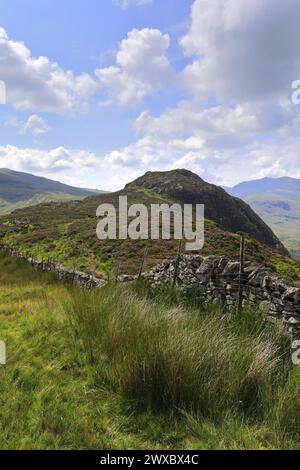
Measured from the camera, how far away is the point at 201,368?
4.44 metres

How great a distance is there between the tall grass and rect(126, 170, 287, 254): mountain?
188ft

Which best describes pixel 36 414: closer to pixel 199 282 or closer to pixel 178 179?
pixel 199 282

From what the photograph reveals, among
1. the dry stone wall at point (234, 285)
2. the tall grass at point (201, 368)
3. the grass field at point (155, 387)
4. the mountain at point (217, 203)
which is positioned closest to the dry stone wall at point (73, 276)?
the dry stone wall at point (234, 285)

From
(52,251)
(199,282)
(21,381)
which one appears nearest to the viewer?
(21,381)

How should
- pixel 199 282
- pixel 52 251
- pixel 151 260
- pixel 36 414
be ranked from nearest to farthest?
pixel 36 414 → pixel 199 282 → pixel 151 260 → pixel 52 251

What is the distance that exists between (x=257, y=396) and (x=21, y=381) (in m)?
3.10

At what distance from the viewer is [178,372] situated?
4.32 meters

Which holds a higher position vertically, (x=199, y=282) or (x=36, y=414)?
(x=199, y=282)

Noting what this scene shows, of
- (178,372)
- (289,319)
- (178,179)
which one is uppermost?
(178,179)

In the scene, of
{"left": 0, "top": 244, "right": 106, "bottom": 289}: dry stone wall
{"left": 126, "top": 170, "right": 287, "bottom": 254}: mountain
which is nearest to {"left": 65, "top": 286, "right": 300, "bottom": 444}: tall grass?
{"left": 0, "top": 244, "right": 106, "bottom": 289}: dry stone wall

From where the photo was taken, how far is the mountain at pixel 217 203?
211 feet

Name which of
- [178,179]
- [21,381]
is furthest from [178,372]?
[178,179]

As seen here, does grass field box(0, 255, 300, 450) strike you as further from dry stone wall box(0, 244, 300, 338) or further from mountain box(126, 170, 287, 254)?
mountain box(126, 170, 287, 254)

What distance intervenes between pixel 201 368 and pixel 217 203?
219ft
